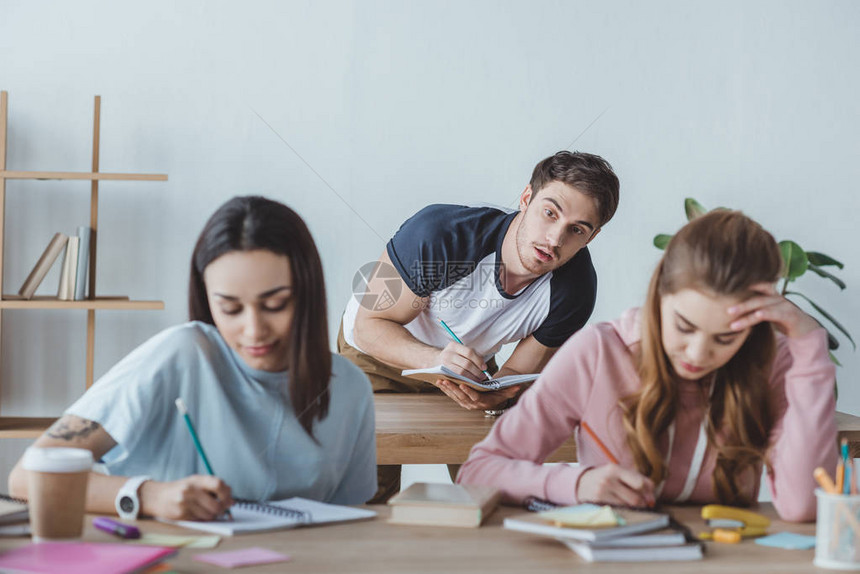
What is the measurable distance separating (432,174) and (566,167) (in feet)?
3.86

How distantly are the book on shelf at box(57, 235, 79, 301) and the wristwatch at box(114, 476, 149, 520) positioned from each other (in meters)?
2.18

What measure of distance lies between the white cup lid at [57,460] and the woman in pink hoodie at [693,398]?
57 cm

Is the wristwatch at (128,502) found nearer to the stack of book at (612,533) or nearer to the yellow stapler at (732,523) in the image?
the stack of book at (612,533)

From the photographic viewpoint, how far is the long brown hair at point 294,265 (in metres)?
1.27

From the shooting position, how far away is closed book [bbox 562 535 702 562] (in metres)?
1.04

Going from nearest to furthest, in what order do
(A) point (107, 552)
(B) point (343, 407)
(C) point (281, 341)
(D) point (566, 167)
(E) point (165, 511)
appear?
(A) point (107, 552) < (E) point (165, 511) < (C) point (281, 341) < (B) point (343, 407) < (D) point (566, 167)

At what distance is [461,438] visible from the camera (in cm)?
191

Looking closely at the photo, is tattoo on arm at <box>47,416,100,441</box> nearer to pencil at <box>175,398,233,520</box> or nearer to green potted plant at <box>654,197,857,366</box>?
pencil at <box>175,398,233,520</box>

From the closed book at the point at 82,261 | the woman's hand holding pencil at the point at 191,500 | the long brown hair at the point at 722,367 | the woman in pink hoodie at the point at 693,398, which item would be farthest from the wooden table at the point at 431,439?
the closed book at the point at 82,261

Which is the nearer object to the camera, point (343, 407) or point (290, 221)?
point (290, 221)

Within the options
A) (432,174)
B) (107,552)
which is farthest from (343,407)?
(432,174)

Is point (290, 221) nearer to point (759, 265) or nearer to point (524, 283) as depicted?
point (759, 265)

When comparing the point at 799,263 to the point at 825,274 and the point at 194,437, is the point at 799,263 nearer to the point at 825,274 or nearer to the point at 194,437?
the point at 825,274

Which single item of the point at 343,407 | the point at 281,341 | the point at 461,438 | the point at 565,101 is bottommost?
the point at 461,438
